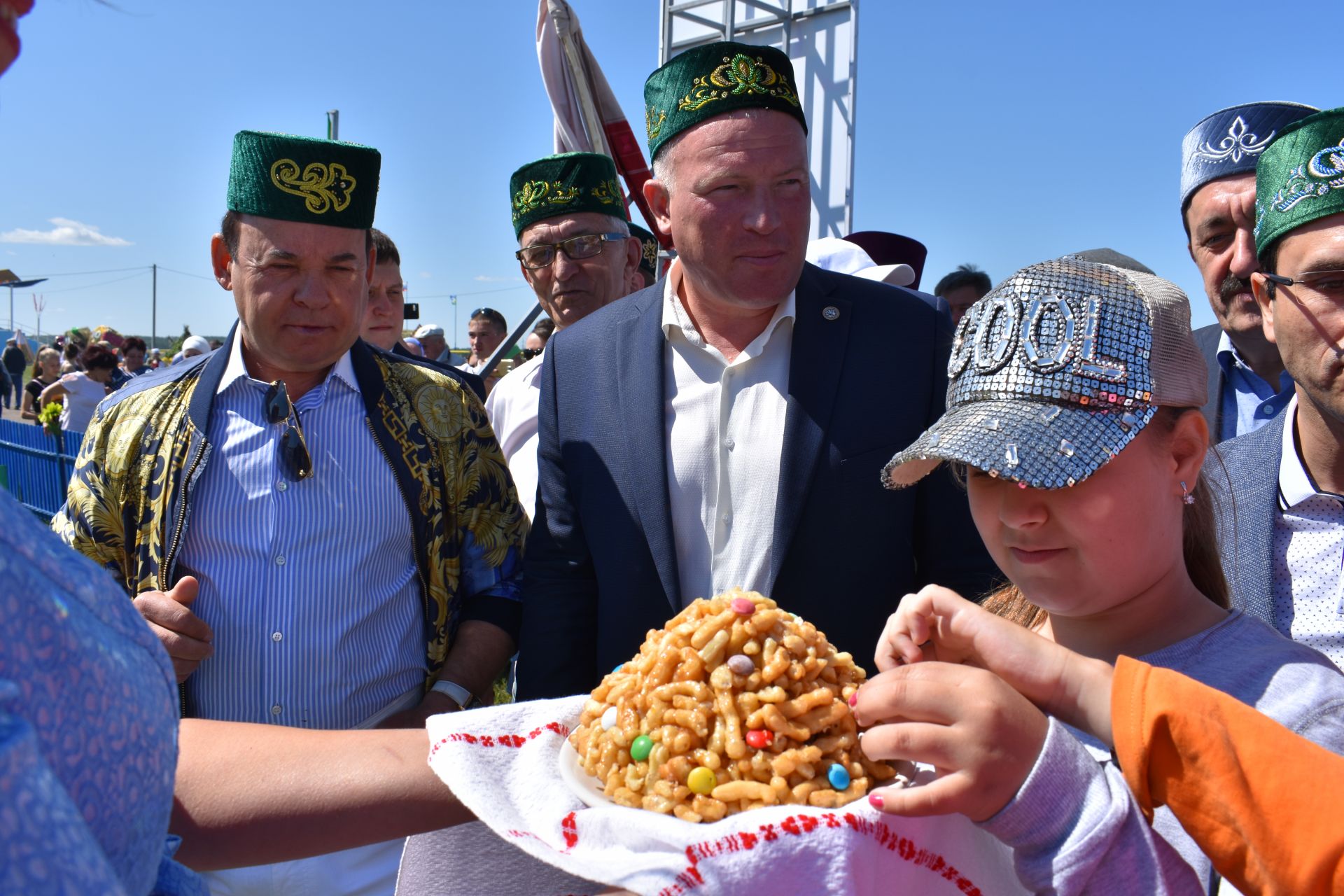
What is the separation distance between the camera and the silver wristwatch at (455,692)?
7.95 ft

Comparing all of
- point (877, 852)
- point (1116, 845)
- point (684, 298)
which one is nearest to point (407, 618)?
point (684, 298)

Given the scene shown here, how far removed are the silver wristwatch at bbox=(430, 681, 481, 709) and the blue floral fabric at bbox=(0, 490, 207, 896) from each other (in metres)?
1.61

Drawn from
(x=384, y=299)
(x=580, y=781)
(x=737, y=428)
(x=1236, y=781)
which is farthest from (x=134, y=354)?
(x=1236, y=781)

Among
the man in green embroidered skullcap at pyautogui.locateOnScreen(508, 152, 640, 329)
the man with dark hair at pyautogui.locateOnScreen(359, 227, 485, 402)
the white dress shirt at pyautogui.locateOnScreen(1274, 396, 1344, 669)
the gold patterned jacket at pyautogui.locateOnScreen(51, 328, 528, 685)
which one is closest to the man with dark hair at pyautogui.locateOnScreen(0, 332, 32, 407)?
the man with dark hair at pyautogui.locateOnScreen(359, 227, 485, 402)

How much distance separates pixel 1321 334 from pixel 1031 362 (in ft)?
2.98

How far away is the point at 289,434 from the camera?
245 cm

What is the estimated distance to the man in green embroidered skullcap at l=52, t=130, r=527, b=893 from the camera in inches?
92.0

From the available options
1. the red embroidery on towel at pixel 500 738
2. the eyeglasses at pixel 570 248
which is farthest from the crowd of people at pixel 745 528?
the eyeglasses at pixel 570 248

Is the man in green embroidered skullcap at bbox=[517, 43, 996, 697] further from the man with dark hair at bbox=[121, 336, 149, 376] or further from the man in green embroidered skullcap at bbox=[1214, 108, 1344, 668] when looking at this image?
the man with dark hair at bbox=[121, 336, 149, 376]

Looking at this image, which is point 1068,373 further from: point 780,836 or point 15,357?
point 15,357

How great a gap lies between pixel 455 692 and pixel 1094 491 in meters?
1.73

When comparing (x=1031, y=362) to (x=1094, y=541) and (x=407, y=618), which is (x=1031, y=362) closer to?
(x=1094, y=541)

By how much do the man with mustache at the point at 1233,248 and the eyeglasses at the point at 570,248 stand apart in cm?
228

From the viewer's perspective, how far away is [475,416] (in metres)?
2.74
